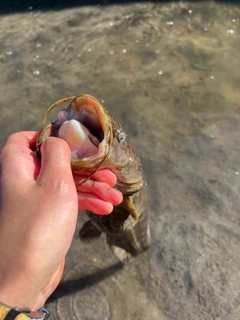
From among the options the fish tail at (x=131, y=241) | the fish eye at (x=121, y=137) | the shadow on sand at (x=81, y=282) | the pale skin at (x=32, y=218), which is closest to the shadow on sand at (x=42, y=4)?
the fish tail at (x=131, y=241)

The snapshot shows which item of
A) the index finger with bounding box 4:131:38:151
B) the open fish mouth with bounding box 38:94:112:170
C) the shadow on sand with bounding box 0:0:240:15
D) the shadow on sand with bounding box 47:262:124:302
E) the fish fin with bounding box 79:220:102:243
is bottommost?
the shadow on sand with bounding box 47:262:124:302

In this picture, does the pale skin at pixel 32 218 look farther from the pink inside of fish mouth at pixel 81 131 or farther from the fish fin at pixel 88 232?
the fish fin at pixel 88 232

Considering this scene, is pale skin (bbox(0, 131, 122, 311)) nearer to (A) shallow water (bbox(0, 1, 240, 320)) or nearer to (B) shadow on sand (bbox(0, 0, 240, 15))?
(A) shallow water (bbox(0, 1, 240, 320))

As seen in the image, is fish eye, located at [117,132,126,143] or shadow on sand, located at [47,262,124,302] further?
shadow on sand, located at [47,262,124,302]

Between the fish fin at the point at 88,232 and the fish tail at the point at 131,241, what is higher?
the fish fin at the point at 88,232

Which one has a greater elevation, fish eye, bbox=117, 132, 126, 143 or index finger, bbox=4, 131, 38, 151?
index finger, bbox=4, 131, 38, 151

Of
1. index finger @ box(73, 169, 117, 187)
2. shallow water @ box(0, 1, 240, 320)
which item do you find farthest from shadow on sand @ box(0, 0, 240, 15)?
index finger @ box(73, 169, 117, 187)

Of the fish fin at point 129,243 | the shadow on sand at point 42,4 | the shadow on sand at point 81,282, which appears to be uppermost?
the shadow on sand at point 42,4
